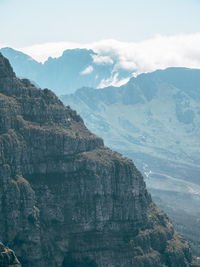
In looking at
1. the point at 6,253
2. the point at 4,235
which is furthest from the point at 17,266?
the point at 4,235

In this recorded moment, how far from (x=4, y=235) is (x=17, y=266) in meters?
54.4

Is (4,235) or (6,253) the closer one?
(6,253)

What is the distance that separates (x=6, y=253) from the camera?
5620 inches

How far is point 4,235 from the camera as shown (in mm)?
199500

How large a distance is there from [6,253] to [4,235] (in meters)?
57.6

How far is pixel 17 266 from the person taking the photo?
146 metres

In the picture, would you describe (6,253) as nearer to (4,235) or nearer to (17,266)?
(17,266)

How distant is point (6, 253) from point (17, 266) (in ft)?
17.0

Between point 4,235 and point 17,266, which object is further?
point 4,235
